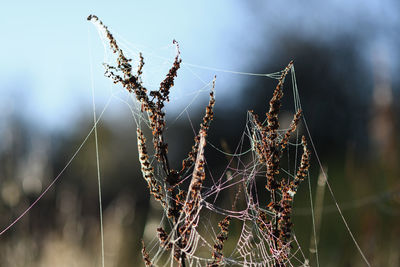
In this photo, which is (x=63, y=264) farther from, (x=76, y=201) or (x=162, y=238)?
(x=162, y=238)

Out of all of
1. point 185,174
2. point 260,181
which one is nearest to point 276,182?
point 185,174

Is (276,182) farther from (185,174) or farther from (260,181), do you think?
(260,181)

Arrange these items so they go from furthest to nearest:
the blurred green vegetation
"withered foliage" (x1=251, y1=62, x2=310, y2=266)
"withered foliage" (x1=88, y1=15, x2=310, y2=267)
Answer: the blurred green vegetation → "withered foliage" (x1=251, y1=62, x2=310, y2=266) → "withered foliage" (x1=88, y1=15, x2=310, y2=267)

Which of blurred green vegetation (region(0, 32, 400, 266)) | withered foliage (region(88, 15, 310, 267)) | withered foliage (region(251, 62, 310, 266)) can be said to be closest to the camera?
withered foliage (region(88, 15, 310, 267))

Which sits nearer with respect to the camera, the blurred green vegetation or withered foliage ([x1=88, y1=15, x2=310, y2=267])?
withered foliage ([x1=88, y1=15, x2=310, y2=267])

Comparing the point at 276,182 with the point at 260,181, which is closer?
the point at 276,182

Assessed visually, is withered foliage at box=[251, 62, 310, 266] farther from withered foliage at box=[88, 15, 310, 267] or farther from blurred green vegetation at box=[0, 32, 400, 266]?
blurred green vegetation at box=[0, 32, 400, 266]

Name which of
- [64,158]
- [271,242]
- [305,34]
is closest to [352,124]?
[305,34]

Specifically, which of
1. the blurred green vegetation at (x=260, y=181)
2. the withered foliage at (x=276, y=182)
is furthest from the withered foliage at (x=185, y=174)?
the blurred green vegetation at (x=260, y=181)

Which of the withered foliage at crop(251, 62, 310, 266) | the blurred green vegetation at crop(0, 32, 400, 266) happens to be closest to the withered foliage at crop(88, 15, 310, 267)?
the withered foliage at crop(251, 62, 310, 266)

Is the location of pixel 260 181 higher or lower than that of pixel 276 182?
higher

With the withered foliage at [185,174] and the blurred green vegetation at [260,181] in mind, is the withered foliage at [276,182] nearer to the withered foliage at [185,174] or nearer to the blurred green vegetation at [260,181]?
the withered foliage at [185,174]
